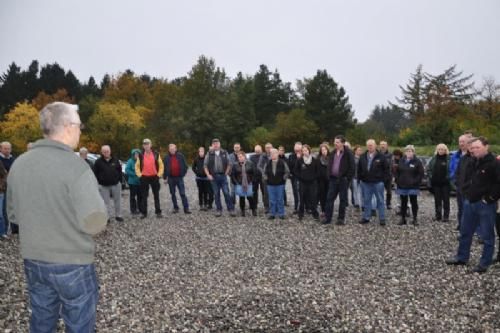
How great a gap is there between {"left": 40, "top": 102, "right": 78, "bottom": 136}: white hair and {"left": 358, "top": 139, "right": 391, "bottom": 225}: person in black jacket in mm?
8524

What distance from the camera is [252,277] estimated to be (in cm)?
629

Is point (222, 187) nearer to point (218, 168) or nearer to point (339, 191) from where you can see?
point (218, 168)

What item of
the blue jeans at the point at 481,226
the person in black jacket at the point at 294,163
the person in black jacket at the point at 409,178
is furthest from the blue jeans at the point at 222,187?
the blue jeans at the point at 481,226

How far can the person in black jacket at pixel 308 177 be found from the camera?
10883mm

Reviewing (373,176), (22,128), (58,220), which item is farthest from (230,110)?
(58,220)

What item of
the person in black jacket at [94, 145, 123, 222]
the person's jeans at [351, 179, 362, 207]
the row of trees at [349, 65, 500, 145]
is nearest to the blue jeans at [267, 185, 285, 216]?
the person's jeans at [351, 179, 362, 207]

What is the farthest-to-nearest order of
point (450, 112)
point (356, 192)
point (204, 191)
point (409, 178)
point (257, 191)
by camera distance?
point (450, 112)
point (204, 191)
point (356, 192)
point (257, 191)
point (409, 178)

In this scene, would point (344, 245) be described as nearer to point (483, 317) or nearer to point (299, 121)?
point (483, 317)

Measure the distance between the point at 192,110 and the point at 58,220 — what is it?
138 ft

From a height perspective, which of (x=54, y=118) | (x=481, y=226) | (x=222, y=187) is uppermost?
(x=54, y=118)

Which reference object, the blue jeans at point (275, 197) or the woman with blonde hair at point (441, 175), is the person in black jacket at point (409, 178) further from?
the blue jeans at point (275, 197)

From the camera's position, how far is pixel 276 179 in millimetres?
11094

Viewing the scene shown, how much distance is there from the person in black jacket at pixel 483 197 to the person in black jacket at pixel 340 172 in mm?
3662

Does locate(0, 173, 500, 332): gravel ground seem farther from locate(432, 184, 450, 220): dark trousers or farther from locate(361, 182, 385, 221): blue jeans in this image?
locate(432, 184, 450, 220): dark trousers
